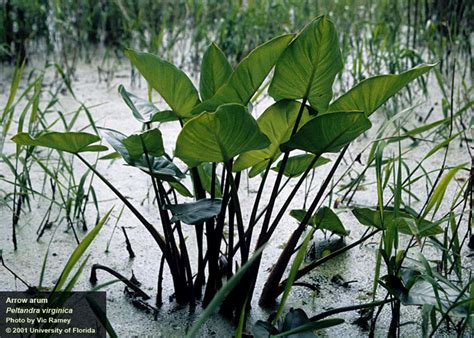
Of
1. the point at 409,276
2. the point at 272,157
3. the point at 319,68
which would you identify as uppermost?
the point at 319,68

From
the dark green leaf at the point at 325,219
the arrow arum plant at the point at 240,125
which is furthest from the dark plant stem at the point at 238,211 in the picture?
A: the dark green leaf at the point at 325,219

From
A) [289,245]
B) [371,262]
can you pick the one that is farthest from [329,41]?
[371,262]

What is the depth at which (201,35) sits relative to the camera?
2.99 meters

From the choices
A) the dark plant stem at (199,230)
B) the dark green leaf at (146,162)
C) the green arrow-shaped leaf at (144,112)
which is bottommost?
the dark plant stem at (199,230)

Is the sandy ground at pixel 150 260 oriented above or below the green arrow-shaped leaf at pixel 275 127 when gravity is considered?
below

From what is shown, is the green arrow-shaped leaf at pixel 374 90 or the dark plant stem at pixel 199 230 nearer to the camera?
the green arrow-shaped leaf at pixel 374 90

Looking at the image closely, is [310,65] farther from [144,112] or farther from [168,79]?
[144,112]

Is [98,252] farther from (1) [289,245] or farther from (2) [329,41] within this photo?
(2) [329,41]

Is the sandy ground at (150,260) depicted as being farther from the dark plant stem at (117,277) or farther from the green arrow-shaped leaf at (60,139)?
the green arrow-shaped leaf at (60,139)

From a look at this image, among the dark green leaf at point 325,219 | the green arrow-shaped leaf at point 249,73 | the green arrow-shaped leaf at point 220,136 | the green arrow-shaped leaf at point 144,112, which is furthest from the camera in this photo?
the dark green leaf at point 325,219

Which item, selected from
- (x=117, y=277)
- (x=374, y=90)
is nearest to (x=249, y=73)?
(x=374, y=90)

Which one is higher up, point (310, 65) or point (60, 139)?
point (310, 65)

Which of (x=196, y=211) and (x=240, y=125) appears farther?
(x=196, y=211)

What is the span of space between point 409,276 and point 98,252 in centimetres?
69
